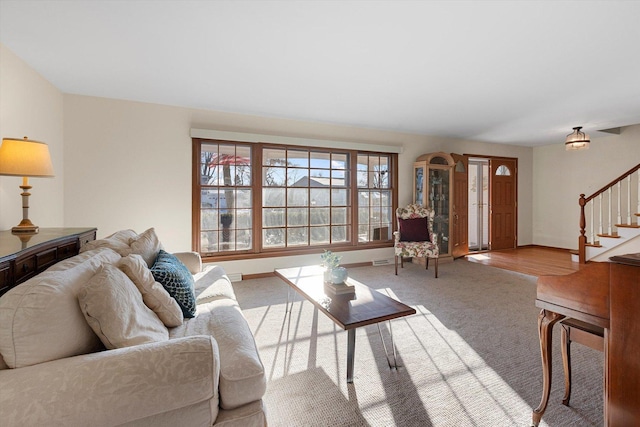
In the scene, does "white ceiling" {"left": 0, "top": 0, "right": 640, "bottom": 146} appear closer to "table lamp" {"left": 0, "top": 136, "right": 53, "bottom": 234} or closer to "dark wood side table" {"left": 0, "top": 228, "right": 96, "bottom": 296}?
"table lamp" {"left": 0, "top": 136, "right": 53, "bottom": 234}

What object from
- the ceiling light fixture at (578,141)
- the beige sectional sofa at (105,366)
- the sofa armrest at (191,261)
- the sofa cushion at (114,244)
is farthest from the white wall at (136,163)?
the ceiling light fixture at (578,141)

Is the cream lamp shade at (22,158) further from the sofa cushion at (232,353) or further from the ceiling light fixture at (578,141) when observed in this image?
the ceiling light fixture at (578,141)

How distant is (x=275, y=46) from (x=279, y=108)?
1633mm

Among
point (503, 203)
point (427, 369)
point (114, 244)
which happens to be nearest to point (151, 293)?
point (114, 244)

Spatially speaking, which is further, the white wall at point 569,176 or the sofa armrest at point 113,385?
the white wall at point 569,176

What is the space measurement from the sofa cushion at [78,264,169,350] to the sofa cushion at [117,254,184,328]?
0.53 ft

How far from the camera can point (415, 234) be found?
4.84 m

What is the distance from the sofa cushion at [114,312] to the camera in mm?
1143

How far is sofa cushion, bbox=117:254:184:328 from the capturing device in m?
1.52

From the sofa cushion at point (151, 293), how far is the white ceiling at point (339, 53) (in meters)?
1.58

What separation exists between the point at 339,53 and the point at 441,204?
389 centimetres

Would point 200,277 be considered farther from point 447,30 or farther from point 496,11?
point 496,11

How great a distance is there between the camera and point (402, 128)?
5.14 m

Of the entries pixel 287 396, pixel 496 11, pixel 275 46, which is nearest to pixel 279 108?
pixel 275 46
